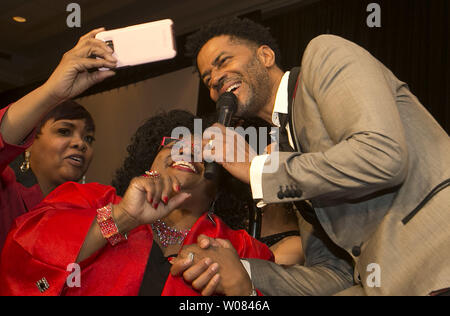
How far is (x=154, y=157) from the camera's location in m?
2.34

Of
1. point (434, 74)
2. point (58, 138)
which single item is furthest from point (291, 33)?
point (58, 138)

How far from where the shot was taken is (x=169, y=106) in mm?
5578

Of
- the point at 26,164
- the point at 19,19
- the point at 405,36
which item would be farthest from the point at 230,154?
the point at 19,19

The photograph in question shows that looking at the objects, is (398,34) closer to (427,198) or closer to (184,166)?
(184,166)

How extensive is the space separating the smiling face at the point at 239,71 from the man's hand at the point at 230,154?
1.49 ft

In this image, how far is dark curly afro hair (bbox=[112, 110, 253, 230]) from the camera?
235cm

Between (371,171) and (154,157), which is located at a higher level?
(371,171)

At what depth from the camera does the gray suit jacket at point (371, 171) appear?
1.19m

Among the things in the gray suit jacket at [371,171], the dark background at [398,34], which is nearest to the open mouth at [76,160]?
the gray suit jacket at [371,171]

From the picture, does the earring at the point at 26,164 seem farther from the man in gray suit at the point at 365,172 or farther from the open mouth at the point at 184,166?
the man in gray suit at the point at 365,172

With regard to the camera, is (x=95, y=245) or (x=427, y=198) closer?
(x=427, y=198)

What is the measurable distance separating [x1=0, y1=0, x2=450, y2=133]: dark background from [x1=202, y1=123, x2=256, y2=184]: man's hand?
259 centimetres

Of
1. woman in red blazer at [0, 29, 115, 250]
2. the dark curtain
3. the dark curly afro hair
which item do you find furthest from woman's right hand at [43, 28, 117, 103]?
the dark curtain

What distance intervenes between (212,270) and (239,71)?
90 centimetres
